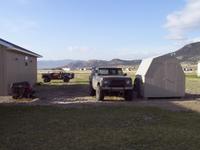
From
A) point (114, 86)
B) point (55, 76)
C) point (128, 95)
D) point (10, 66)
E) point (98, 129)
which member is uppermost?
point (10, 66)

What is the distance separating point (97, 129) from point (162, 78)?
11.3 metres

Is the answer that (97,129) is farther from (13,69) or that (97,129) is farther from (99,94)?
(13,69)

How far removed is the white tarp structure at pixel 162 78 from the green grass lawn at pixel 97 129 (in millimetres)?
5544

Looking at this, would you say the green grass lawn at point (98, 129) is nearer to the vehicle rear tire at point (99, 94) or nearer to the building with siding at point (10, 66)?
the vehicle rear tire at point (99, 94)

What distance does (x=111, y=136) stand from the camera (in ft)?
35.3

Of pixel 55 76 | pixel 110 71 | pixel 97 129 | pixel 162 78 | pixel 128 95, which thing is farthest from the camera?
pixel 55 76

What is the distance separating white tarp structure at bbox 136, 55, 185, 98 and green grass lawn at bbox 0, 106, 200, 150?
218 inches

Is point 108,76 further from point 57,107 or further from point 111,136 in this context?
point 111,136

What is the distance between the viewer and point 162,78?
74.2ft

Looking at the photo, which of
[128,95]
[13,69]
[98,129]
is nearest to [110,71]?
[128,95]

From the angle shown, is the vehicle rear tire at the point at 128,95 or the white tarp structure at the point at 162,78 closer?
the vehicle rear tire at the point at 128,95

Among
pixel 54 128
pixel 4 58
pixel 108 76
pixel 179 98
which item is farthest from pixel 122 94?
pixel 54 128

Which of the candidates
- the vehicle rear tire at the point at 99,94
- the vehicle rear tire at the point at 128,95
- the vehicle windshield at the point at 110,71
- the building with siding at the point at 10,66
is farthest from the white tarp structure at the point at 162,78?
the building with siding at the point at 10,66

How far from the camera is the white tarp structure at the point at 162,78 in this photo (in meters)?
22.5
